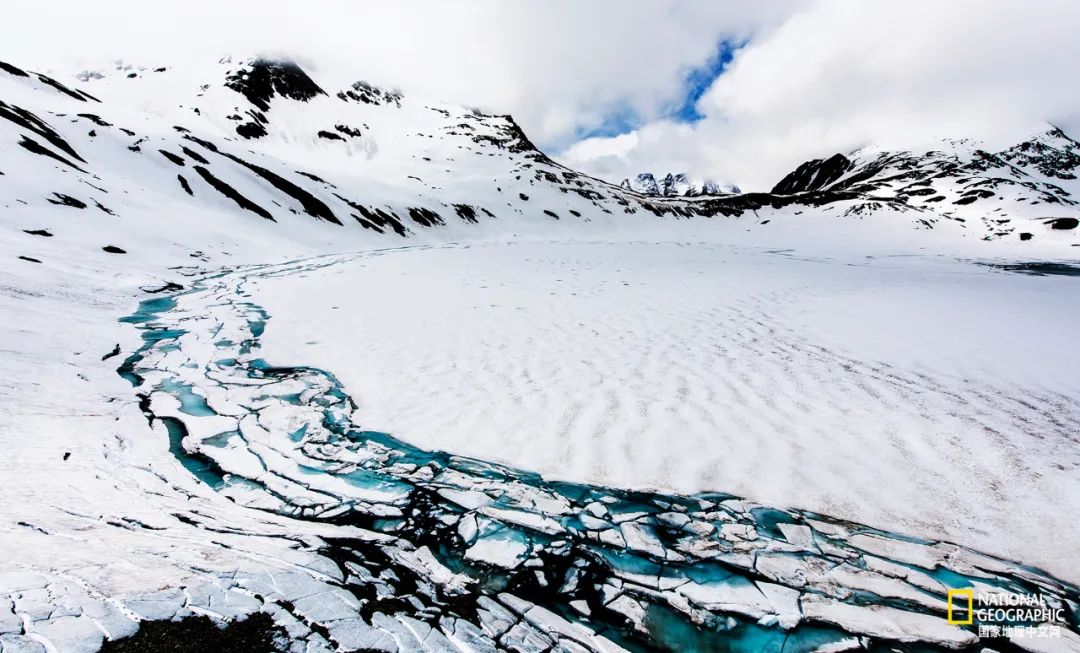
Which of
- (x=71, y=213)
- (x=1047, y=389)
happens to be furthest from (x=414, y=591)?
(x=71, y=213)

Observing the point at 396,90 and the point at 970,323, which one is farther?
the point at 396,90

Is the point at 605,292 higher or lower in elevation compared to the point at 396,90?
lower

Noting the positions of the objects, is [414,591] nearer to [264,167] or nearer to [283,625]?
[283,625]

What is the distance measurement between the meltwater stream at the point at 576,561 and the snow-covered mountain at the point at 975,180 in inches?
3483

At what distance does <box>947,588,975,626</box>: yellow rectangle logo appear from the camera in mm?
3219

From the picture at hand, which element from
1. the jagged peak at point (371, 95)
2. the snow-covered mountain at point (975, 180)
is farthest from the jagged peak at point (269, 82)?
the snow-covered mountain at point (975, 180)

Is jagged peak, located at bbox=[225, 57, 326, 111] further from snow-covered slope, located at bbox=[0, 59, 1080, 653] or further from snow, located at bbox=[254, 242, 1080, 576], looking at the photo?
snow, located at bbox=[254, 242, 1080, 576]

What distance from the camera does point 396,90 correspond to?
14262 centimetres

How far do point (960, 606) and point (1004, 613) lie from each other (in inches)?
10.9

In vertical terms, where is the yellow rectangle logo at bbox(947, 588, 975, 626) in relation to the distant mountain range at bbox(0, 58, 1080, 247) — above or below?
below

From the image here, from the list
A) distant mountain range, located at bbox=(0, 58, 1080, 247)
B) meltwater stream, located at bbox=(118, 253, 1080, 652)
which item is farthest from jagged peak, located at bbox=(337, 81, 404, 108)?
meltwater stream, located at bbox=(118, 253, 1080, 652)

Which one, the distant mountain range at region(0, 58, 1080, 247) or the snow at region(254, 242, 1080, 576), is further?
the distant mountain range at region(0, 58, 1080, 247)

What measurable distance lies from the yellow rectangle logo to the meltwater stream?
0.17ft

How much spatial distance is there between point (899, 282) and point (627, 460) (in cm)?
1863
